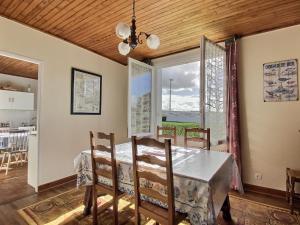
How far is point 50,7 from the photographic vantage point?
245 centimetres

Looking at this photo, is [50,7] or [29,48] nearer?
[50,7]

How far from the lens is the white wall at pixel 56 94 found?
285cm

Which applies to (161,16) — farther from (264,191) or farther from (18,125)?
(18,125)

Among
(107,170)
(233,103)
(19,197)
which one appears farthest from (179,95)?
(19,197)

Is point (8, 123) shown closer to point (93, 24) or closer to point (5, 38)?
point (5, 38)

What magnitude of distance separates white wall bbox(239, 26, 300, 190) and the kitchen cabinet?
594 cm

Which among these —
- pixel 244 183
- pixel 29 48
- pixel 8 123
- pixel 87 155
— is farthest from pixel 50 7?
pixel 8 123

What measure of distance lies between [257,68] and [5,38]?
379cm

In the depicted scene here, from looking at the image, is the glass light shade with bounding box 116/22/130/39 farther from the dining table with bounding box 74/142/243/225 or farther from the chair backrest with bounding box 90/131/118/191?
the dining table with bounding box 74/142/243/225

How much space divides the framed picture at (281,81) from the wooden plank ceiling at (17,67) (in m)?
5.10

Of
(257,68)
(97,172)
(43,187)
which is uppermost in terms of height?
(257,68)

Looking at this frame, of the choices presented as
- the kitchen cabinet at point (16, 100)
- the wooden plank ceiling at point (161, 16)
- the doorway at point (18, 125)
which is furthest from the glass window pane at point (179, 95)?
the kitchen cabinet at point (16, 100)

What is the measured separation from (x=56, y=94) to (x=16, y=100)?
327 centimetres

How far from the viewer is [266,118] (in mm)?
2965
